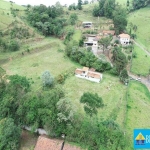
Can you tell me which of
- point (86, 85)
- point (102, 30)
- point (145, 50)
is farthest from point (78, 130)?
point (102, 30)

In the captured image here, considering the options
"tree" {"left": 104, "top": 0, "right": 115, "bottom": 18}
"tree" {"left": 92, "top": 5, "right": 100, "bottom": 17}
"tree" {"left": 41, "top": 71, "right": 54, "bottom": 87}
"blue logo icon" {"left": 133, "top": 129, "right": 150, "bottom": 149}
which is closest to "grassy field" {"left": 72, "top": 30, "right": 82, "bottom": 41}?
"tree" {"left": 104, "top": 0, "right": 115, "bottom": 18}

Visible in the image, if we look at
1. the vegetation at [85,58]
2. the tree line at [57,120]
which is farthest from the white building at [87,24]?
the tree line at [57,120]

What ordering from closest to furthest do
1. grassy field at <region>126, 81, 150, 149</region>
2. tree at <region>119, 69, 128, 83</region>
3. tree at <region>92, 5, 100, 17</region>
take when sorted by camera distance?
grassy field at <region>126, 81, 150, 149</region> → tree at <region>119, 69, 128, 83</region> → tree at <region>92, 5, 100, 17</region>

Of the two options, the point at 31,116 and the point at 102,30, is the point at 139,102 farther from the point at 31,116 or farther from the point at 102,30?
the point at 102,30

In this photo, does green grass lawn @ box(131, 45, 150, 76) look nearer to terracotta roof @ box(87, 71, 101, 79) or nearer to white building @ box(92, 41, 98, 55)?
terracotta roof @ box(87, 71, 101, 79)

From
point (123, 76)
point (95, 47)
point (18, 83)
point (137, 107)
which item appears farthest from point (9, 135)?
point (95, 47)

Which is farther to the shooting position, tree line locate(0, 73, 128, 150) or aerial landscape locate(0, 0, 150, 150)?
aerial landscape locate(0, 0, 150, 150)

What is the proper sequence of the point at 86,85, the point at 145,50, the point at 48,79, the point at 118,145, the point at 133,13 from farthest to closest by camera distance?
the point at 133,13 < the point at 145,50 < the point at 86,85 < the point at 48,79 < the point at 118,145
